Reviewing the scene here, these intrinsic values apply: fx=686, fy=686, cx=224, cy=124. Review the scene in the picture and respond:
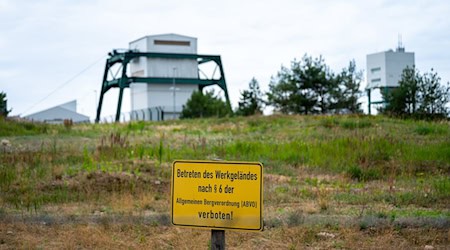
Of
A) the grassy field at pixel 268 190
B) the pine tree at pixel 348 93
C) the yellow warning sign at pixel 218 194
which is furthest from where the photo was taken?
the pine tree at pixel 348 93

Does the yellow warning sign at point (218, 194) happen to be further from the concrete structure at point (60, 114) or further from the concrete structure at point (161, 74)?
the concrete structure at point (60, 114)

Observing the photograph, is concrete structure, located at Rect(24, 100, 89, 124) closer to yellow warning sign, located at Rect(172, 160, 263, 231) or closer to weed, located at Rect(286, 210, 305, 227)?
weed, located at Rect(286, 210, 305, 227)

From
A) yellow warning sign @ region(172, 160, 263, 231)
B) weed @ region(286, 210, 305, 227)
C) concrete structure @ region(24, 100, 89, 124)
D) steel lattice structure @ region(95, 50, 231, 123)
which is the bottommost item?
weed @ region(286, 210, 305, 227)

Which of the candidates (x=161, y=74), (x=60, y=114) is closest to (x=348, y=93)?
(x=161, y=74)

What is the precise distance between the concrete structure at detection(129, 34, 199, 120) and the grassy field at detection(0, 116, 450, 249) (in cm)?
4870

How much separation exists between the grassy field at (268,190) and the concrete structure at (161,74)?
4870 cm

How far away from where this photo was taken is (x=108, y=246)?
328 inches

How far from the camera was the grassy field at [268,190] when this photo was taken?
868cm

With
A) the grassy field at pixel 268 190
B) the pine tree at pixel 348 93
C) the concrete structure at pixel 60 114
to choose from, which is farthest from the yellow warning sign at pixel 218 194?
the concrete structure at pixel 60 114

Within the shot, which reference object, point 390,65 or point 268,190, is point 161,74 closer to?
point 390,65

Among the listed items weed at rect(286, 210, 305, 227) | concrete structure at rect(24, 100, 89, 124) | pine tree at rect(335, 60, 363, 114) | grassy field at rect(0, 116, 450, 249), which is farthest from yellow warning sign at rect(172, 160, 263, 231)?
concrete structure at rect(24, 100, 89, 124)

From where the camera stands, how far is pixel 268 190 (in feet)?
42.4

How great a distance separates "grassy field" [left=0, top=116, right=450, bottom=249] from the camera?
8.68m

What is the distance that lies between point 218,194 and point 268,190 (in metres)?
6.88
